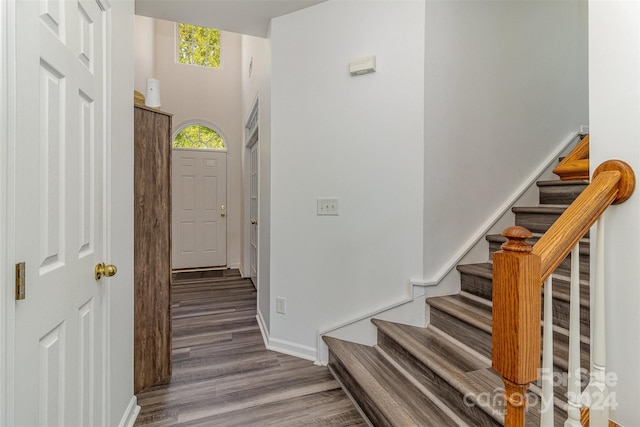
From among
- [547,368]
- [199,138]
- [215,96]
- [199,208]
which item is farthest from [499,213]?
[215,96]

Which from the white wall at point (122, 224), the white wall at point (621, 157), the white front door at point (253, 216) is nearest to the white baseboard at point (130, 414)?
the white wall at point (122, 224)

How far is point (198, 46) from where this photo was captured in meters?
5.43

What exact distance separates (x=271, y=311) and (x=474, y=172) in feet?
6.05

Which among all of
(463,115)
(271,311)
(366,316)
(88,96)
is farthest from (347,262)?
(88,96)

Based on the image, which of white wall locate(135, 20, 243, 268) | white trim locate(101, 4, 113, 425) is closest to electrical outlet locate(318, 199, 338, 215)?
white trim locate(101, 4, 113, 425)

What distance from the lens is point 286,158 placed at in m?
2.48

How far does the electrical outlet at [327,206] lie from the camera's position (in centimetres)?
235

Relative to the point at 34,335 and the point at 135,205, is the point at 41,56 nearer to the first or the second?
the point at 34,335

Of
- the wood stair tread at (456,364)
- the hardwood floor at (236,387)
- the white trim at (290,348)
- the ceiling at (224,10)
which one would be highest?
the ceiling at (224,10)

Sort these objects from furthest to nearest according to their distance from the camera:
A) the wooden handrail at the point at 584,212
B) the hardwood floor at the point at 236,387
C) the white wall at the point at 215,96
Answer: the white wall at the point at 215,96, the hardwood floor at the point at 236,387, the wooden handrail at the point at 584,212

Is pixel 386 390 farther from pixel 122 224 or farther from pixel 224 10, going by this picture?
pixel 224 10

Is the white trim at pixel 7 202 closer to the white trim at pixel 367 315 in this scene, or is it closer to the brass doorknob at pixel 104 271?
the brass doorknob at pixel 104 271

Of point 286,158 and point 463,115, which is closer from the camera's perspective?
point 463,115

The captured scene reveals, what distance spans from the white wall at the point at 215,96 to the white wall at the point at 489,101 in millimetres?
3950
